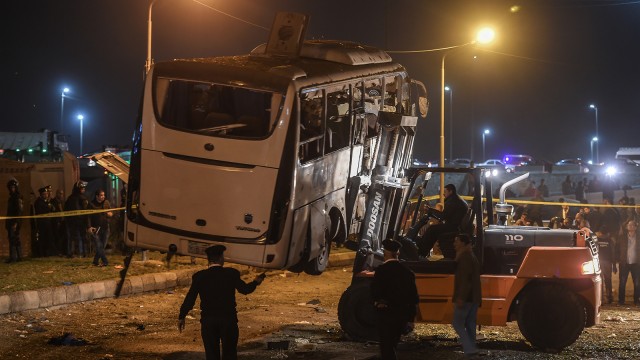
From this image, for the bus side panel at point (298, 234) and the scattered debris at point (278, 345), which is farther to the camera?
the bus side panel at point (298, 234)

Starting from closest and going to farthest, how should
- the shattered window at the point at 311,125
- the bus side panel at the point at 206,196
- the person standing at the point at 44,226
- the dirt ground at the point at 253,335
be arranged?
the dirt ground at the point at 253,335 < the bus side panel at the point at 206,196 < the shattered window at the point at 311,125 < the person standing at the point at 44,226

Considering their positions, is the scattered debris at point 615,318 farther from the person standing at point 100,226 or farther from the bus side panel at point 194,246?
the person standing at point 100,226

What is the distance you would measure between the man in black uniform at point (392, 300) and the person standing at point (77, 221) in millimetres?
12098

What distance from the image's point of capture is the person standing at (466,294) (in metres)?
10.6

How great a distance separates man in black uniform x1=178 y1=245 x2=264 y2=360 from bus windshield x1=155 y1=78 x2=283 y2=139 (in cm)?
330

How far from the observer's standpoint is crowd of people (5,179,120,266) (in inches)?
742

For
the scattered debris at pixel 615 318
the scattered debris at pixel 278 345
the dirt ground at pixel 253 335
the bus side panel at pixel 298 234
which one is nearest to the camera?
the dirt ground at pixel 253 335

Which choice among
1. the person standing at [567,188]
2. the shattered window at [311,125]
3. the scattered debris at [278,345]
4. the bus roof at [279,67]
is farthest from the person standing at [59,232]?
the person standing at [567,188]

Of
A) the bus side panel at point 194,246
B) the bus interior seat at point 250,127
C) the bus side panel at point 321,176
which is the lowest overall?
the bus side panel at point 194,246

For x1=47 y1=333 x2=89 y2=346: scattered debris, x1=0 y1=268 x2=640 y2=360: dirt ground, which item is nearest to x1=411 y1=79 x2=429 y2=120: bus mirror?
x1=0 y1=268 x2=640 y2=360: dirt ground

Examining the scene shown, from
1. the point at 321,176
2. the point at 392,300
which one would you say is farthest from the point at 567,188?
the point at 392,300

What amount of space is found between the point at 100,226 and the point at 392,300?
11639mm

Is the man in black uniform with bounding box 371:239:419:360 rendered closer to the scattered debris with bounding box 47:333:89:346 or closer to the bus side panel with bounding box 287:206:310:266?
the bus side panel with bounding box 287:206:310:266

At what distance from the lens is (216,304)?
8.36m
